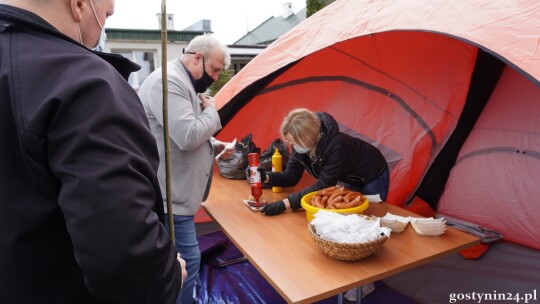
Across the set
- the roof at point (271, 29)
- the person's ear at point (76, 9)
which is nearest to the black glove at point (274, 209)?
the person's ear at point (76, 9)

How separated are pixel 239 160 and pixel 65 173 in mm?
2270

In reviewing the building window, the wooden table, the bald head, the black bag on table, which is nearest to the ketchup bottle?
the wooden table

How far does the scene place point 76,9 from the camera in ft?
2.26

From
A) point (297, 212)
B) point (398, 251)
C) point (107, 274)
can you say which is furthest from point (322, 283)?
point (107, 274)

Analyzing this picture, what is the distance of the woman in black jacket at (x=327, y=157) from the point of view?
201 centimetres

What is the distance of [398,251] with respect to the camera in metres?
1.54

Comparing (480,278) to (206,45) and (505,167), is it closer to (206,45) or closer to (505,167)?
(505,167)

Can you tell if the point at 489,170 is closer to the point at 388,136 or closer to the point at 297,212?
the point at 388,136

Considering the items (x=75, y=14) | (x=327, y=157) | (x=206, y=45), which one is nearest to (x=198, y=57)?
(x=206, y=45)

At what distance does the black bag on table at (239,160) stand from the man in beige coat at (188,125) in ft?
2.97

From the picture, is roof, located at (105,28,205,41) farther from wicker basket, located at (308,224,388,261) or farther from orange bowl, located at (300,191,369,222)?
wicker basket, located at (308,224,388,261)

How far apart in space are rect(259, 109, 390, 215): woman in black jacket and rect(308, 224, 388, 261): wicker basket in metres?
0.59

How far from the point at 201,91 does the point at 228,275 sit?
145 cm

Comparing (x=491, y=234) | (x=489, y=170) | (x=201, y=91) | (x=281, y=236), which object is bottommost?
(x=491, y=234)
